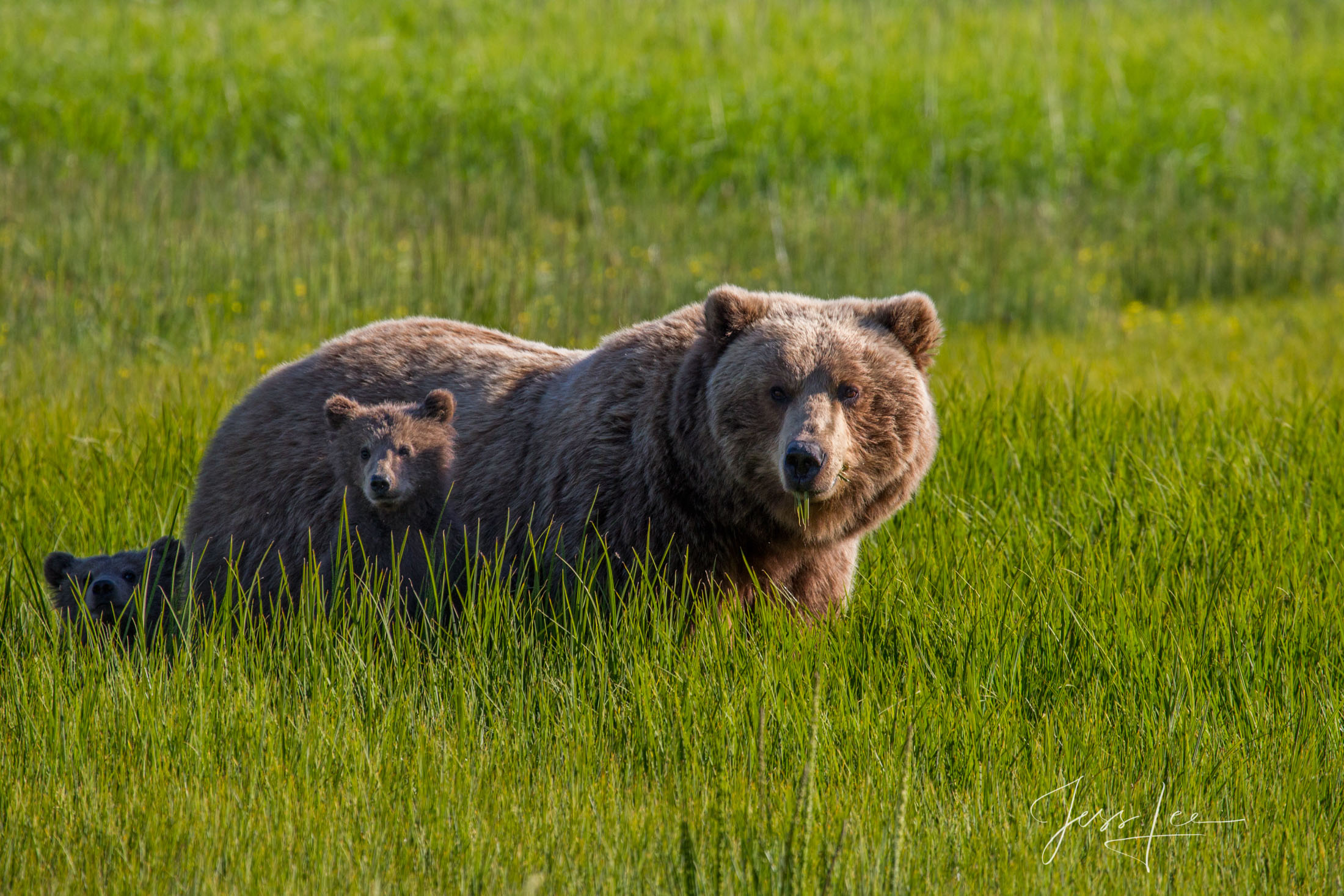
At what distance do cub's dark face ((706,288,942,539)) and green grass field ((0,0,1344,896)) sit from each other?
1.57 ft

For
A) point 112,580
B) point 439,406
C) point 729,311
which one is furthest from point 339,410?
point 729,311

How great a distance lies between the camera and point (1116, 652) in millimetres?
4637

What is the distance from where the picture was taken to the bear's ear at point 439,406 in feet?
16.8

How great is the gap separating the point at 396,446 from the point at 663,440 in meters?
1.04

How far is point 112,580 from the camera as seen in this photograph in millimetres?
5195

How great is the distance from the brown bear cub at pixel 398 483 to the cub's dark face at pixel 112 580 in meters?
0.82

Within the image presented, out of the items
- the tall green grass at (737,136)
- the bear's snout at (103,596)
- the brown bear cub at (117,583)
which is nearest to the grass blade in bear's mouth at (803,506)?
the brown bear cub at (117,583)

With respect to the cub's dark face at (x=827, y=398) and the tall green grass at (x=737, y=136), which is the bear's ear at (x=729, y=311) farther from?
the tall green grass at (x=737, y=136)

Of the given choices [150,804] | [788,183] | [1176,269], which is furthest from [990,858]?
[788,183]

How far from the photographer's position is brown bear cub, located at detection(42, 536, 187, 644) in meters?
5.15

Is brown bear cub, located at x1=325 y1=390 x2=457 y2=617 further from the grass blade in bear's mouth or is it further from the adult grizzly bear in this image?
the grass blade in bear's mouth

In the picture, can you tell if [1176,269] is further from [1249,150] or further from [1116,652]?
[1116,652]

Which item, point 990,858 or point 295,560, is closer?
point 990,858

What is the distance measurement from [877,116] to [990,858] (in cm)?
1723
